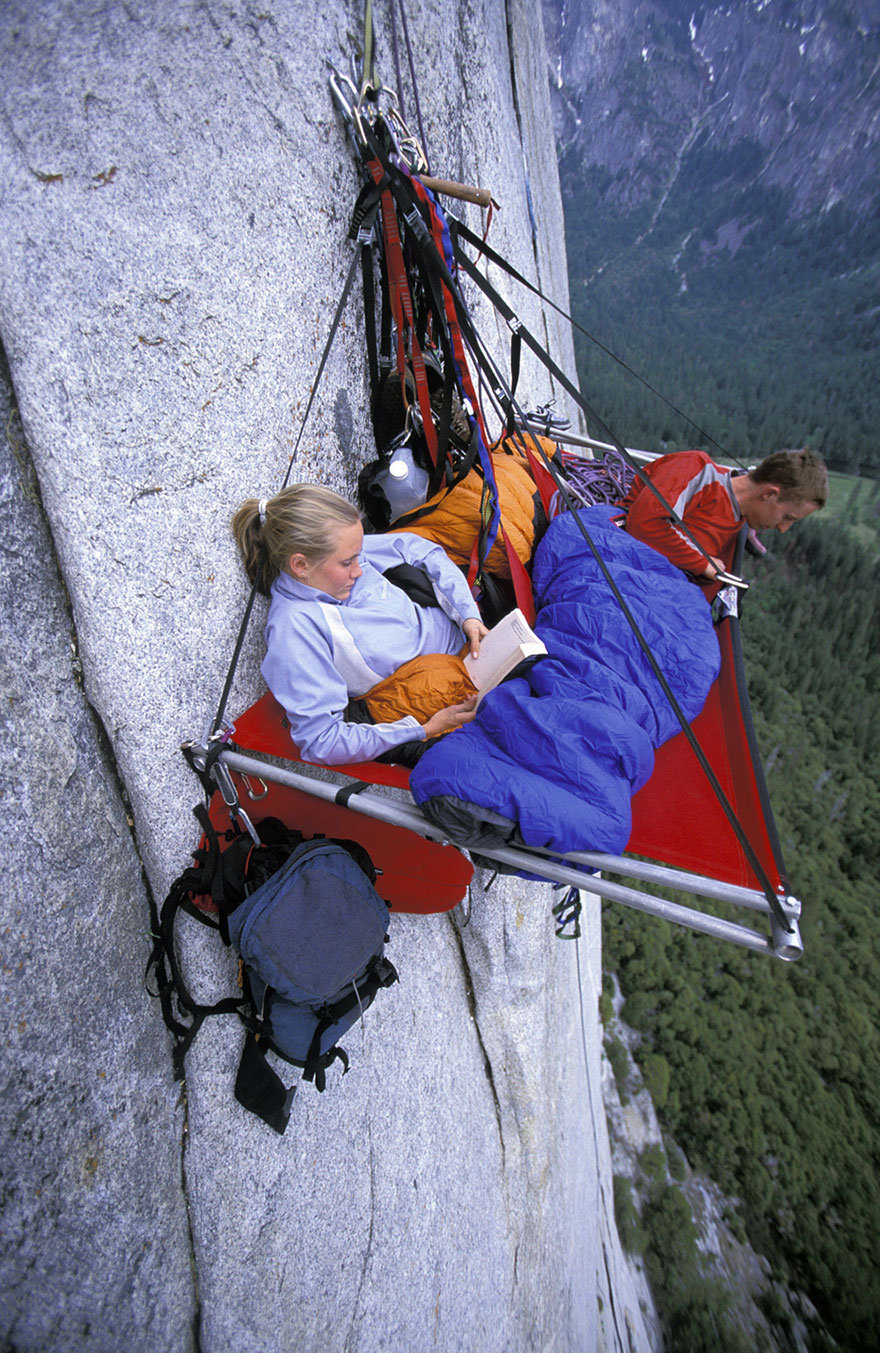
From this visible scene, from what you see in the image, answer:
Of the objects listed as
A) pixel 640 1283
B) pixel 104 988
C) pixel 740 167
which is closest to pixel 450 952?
pixel 104 988

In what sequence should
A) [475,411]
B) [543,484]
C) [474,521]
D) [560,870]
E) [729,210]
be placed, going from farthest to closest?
1. [729,210]
2. [543,484]
3. [474,521]
4. [475,411]
5. [560,870]

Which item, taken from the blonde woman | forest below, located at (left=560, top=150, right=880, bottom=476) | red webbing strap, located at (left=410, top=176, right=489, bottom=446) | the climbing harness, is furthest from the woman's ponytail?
forest below, located at (left=560, top=150, right=880, bottom=476)

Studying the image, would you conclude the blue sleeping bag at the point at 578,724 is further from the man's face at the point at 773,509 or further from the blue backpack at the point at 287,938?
the man's face at the point at 773,509

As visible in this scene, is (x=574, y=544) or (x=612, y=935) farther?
(x=612, y=935)

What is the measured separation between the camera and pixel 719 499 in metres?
2.99

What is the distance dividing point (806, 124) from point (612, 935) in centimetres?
9016

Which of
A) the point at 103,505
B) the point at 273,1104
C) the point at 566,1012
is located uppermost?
the point at 103,505

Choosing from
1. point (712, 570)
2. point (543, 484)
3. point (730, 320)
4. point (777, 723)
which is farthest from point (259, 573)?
point (730, 320)

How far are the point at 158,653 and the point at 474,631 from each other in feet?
3.56

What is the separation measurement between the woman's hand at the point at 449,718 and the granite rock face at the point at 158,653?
721 mm

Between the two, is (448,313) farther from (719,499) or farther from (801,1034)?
(801,1034)

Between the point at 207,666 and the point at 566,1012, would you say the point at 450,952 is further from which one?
the point at 566,1012

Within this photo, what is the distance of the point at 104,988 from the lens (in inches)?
64.6

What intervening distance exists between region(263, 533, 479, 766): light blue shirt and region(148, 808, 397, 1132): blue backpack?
1.13 ft
